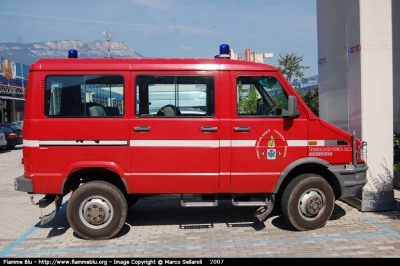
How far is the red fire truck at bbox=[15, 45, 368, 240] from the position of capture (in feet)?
19.6

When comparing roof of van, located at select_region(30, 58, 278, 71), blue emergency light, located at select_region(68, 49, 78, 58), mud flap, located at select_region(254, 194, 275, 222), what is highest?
blue emergency light, located at select_region(68, 49, 78, 58)

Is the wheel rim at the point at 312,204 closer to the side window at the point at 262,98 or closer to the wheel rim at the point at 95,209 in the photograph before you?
the side window at the point at 262,98

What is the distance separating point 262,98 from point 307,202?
5.82 ft

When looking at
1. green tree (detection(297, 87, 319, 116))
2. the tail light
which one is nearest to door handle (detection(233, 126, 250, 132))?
green tree (detection(297, 87, 319, 116))

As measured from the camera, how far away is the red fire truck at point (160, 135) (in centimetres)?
596

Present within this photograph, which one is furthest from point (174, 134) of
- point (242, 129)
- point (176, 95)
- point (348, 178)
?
point (348, 178)

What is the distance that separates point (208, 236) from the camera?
20.5 ft

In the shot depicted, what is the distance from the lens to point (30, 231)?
6.76 m

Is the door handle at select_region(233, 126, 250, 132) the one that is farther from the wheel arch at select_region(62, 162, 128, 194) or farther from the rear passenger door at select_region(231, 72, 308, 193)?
the wheel arch at select_region(62, 162, 128, 194)

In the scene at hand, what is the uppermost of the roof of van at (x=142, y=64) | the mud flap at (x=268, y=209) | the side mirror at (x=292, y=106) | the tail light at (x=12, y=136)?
the roof of van at (x=142, y=64)

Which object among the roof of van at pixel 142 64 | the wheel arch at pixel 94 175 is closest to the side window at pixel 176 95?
the roof of van at pixel 142 64

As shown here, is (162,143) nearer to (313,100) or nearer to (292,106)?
(292,106)

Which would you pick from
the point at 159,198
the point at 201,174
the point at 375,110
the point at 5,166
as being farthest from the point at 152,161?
the point at 5,166

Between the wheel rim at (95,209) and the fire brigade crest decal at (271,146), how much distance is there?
2439mm
